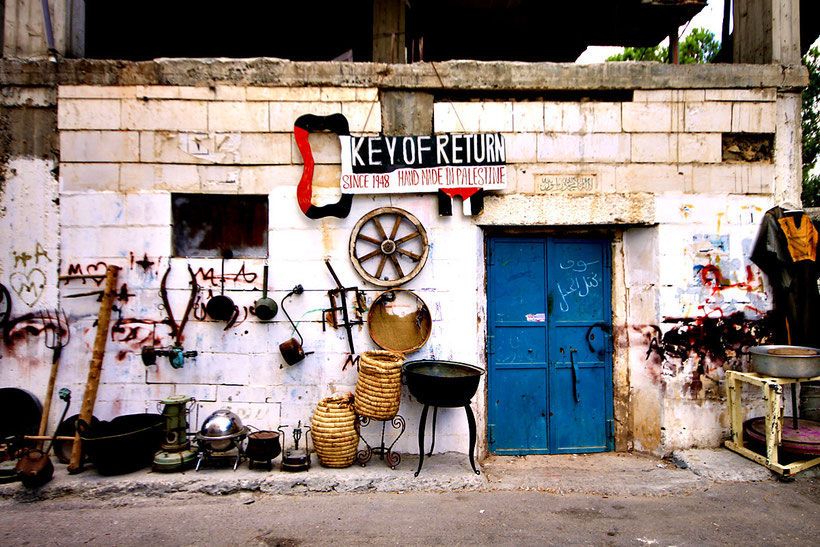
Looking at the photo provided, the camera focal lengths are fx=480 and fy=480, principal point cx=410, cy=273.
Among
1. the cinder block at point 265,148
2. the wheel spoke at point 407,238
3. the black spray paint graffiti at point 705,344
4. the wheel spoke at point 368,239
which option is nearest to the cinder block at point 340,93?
the cinder block at point 265,148

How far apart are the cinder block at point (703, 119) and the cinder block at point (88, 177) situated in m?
6.16

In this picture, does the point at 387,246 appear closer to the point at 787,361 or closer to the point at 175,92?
the point at 175,92

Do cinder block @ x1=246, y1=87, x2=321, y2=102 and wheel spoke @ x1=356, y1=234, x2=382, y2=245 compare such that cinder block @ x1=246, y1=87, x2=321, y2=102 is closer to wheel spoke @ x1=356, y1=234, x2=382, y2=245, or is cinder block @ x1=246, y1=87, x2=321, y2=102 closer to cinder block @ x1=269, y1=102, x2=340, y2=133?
cinder block @ x1=269, y1=102, x2=340, y2=133

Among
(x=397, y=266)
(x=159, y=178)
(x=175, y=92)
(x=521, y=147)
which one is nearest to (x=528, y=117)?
(x=521, y=147)

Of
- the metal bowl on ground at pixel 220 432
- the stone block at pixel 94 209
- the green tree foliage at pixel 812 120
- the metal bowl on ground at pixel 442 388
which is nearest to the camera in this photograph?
the metal bowl on ground at pixel 442 388

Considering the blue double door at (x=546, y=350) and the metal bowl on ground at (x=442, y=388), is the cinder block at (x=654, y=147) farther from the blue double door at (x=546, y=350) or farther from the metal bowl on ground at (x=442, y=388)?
the metal bowl on ground at (x=442, y=388)

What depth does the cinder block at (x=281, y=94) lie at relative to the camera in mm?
5070

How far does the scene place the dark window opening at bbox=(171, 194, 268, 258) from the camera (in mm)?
5137

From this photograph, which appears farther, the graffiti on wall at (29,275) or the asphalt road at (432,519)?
the graffiti on wall at (29,275)

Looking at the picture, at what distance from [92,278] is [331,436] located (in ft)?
9.81

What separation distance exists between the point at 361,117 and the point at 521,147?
175cm

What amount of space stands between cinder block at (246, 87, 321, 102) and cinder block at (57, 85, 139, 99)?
1.24m

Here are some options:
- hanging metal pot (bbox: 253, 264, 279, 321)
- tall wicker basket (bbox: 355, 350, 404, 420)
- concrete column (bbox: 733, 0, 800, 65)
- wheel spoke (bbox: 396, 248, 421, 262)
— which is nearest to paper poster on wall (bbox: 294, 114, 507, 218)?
wheel spoke (bbox: 396, 248, 421, 262)

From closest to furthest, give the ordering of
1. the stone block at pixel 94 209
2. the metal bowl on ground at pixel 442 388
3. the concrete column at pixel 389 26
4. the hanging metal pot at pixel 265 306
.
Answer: the metal bowl on ground at pixel 442 388 < the hanging metal pot at pixel 265 306 < the stone block at pixel 94 209 < the concrete column at pixel 389 26
